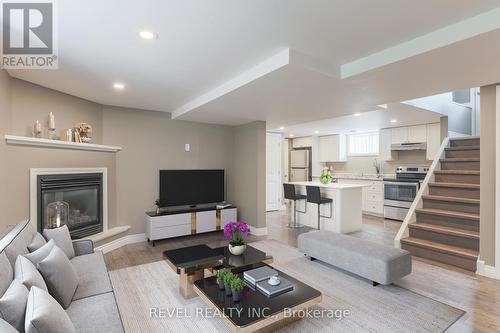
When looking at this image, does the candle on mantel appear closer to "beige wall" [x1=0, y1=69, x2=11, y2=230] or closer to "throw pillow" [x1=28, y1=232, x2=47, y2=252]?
"beige wall" [x1=0, y1=69, x2=11, y2=230]

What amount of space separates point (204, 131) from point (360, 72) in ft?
11.8

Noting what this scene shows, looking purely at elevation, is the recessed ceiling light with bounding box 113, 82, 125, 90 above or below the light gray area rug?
above

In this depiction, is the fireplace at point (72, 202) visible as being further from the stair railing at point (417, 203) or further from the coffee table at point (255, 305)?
the stair railing at point (417, 203)

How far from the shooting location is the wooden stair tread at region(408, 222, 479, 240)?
11.6ft

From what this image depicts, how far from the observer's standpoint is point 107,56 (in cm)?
248

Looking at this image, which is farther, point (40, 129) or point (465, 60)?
point (40, 129)

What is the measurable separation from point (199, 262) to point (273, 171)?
511 cm

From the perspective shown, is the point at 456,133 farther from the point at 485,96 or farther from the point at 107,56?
the point at 107,56

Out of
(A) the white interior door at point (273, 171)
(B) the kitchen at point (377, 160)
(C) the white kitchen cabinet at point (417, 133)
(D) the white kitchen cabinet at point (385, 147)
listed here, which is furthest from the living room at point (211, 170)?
(A) the white interior door at point (273, 171)

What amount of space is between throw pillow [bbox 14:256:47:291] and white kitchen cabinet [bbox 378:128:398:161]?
743 cm

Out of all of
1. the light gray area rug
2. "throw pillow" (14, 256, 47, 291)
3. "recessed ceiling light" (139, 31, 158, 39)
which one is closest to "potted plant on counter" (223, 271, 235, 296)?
the light gray area rug

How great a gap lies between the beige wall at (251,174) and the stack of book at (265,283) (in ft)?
8.90

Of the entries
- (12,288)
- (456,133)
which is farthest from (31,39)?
(456,133)

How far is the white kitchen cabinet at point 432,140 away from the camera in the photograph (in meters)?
5.93
